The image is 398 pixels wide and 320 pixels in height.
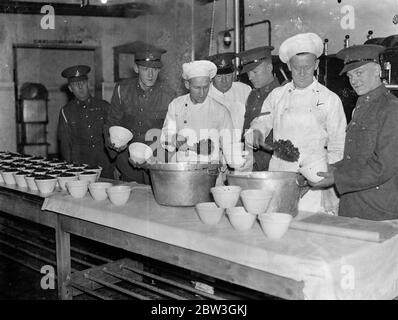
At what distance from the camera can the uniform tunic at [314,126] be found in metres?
3.29

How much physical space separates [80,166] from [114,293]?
3.68 feet

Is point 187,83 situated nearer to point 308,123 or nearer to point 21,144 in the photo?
point 308,123

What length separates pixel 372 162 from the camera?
2637mm

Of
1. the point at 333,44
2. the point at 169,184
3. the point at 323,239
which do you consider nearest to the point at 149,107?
the point at 169,184

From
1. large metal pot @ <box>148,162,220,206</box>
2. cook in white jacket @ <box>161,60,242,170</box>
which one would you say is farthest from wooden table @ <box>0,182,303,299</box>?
cook in white jacket @ <box>161,60,242,170</box>

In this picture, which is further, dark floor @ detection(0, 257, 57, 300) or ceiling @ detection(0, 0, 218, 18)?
ceiling @ detection(0, 0, 218, 18)

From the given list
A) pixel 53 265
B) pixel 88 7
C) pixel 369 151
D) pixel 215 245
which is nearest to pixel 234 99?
pixel 369 151

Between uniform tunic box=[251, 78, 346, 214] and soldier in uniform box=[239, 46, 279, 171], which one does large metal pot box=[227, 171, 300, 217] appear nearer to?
uniform tunic box=[251, 78, 346, 214]

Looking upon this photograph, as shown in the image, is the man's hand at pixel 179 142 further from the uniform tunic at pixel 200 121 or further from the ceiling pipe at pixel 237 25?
the ceiling pipe at pixel 237 25

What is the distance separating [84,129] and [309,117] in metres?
3.26

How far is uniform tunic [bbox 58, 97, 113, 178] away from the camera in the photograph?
18.9ft

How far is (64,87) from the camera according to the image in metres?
12.3

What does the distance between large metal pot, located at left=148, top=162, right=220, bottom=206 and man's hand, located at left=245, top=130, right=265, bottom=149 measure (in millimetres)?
627
